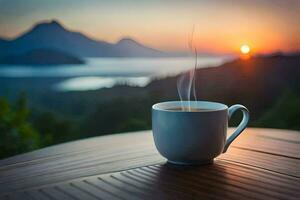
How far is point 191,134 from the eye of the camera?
0.76 meters

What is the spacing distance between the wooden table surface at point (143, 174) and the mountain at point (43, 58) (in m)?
1.07

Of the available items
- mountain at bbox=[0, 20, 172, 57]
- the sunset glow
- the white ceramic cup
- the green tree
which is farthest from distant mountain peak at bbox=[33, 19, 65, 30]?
the white ceramic cup

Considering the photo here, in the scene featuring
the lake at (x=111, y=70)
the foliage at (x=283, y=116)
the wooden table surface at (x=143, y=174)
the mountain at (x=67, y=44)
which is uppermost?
the mountain at (x=67, y=44)

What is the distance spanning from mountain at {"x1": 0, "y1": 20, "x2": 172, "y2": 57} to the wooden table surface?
3.56 ft

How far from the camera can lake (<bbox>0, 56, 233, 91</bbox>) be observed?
1.99 m

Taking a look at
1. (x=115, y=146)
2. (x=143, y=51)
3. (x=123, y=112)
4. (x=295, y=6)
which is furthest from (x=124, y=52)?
(x=115, y=146)

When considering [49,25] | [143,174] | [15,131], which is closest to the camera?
[143,174]

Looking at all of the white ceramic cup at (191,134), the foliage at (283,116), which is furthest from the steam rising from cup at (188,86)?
the foliage at (283,116)

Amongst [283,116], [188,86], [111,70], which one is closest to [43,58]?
[111,70]

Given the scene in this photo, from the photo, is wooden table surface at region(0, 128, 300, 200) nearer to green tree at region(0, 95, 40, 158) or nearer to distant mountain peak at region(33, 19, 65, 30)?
green tree at region(0, 95, 40, 158)

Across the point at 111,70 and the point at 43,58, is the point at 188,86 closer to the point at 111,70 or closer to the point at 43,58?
the point at 111,70

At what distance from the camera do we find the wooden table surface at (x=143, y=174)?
64 centimetres

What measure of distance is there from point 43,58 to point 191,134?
1403 mm

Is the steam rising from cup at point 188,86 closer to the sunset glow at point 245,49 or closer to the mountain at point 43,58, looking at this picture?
the sunset glow at point 245,49
